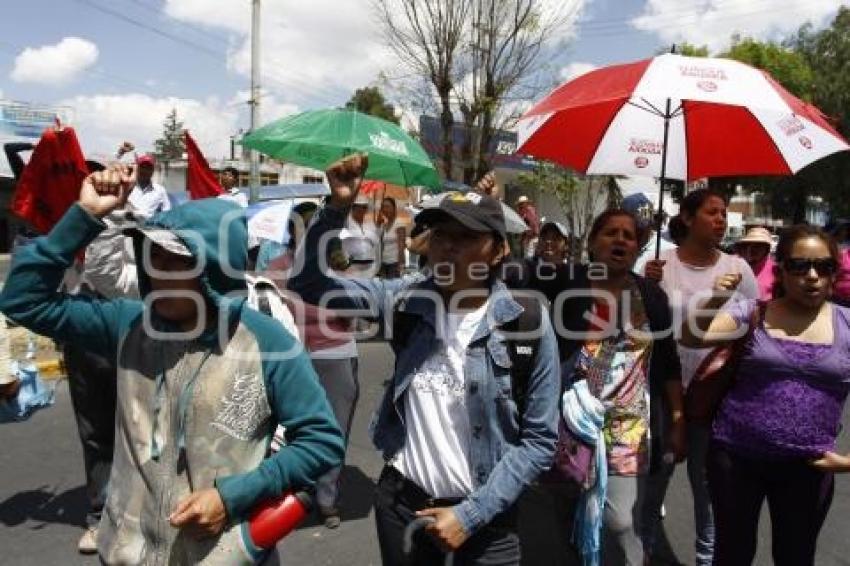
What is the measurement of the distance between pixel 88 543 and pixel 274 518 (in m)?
2.50

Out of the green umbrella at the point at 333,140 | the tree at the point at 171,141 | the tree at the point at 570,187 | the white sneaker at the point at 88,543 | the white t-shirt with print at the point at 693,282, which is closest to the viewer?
the white t-shirt with print at the point at 693,282

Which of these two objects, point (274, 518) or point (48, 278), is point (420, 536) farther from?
point (48, 278)

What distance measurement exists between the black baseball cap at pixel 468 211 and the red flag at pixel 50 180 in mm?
2036

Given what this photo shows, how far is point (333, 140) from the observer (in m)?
5.05

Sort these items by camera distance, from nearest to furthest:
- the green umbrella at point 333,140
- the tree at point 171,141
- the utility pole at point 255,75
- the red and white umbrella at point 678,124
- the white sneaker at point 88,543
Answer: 1. the red and white umbrella at point 678,124
2. the white sneaker at point 88,543
3. the green umbrella at point 333,140
4. the utility pole at point 255,75
5. the tree at point 171,141

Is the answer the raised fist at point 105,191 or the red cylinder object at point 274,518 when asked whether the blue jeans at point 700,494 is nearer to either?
the red cylinder object at point 274,518

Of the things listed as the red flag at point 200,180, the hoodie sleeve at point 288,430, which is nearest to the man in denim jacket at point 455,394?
the hoodie sleeve at point 288,430

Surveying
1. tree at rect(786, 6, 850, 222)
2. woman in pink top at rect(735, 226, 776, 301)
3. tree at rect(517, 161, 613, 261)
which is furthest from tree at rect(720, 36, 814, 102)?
woman in pink top at rect(735, 226, 776, 301)

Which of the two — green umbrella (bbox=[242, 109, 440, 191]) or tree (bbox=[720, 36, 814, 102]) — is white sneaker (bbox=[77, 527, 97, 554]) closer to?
green umbrella (bbox=[242, 109, 440, 191])

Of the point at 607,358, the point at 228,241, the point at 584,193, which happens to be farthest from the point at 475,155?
the point at 228,241

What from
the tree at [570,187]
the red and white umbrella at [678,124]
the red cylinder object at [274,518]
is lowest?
the red cylinder object at [274,518]

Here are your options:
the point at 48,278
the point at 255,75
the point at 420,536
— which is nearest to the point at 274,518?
the point at 420,536

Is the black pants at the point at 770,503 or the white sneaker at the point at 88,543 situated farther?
the white sneaker at the point at 88,543

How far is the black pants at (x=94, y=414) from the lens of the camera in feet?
12.2
